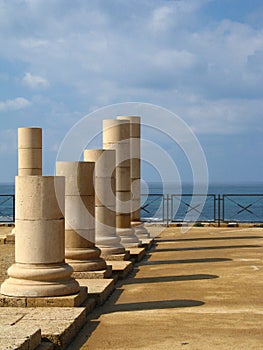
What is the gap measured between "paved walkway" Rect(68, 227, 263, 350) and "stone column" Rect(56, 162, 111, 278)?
2.82 feet

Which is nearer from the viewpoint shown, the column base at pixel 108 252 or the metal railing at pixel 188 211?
the column base at pixel 108 252

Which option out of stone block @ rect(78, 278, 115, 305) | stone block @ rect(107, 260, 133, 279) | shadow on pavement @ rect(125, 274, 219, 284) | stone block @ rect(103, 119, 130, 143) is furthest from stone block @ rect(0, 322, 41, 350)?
stone block @ rect(103, 119, 130, 143)

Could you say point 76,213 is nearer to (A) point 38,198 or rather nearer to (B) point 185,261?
(A) point 38,198

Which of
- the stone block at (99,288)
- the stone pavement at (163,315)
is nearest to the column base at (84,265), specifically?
the stone block at (99,288)

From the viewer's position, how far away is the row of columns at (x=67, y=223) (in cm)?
1025

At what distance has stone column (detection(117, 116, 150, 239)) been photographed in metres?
22.2

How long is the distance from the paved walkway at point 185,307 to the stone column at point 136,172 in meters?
3.97

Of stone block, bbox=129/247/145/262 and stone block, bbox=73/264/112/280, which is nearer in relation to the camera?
stone block, bbox=73/264/112/280

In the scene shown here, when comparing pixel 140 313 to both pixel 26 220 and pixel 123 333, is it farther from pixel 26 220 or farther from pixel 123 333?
pixel 26 220

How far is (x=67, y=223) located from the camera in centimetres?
1251

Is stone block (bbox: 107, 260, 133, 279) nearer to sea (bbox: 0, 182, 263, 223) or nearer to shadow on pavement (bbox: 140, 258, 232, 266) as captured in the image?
shadow on pavement (bbox: 140, 258, 232, 266)

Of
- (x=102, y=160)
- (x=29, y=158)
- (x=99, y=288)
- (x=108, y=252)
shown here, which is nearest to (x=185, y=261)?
(x=108, y=252)

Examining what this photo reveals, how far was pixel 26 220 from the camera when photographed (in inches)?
406

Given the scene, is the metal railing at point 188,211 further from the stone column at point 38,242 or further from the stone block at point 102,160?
the stone column at point 38,242
